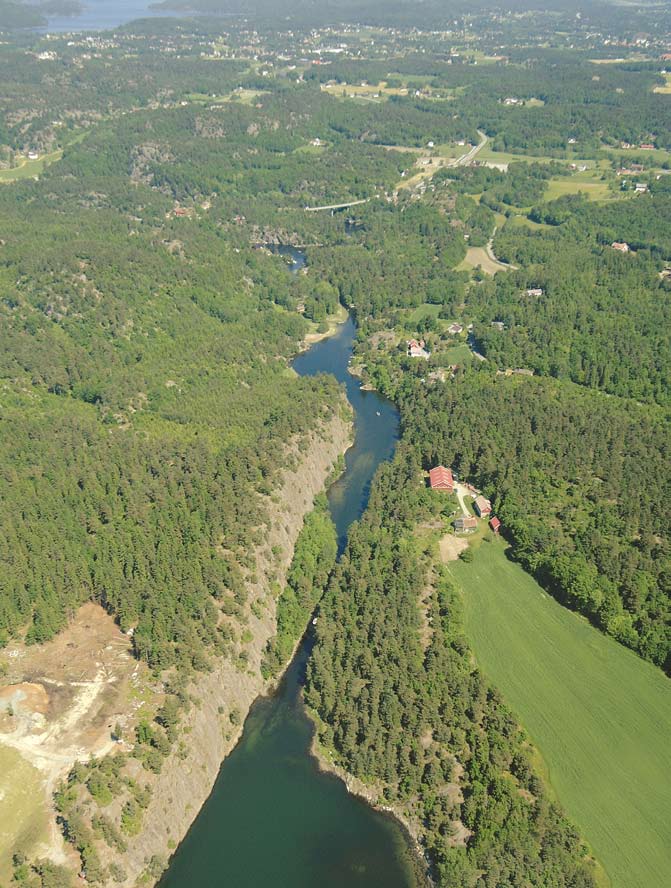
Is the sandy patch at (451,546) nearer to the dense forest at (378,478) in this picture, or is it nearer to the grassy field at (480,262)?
the dense forest at (378,478)

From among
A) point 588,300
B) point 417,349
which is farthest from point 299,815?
point 588,300

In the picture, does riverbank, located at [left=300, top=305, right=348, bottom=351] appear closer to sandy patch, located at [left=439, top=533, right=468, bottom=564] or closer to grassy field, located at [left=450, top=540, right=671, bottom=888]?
sandy patch, located at [left=439, top=533, right=468, bottom=564]

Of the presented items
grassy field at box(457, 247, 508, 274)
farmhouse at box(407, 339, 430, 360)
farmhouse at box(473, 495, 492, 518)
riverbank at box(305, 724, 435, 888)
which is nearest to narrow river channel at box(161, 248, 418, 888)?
riverbank at box(305, 724, 435, 888)

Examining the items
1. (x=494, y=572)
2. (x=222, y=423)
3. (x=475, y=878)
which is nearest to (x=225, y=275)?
(x=222, y=423)

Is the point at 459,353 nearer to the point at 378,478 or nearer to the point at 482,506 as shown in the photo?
the point at 378,478

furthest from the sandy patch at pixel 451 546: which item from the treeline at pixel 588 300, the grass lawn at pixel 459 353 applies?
the grass lawn at pixel 459 353

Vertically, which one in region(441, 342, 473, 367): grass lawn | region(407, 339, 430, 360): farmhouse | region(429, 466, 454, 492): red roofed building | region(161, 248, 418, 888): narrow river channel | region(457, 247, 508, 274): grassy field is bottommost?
region(161, 248, 418, 888): narrow river channel
